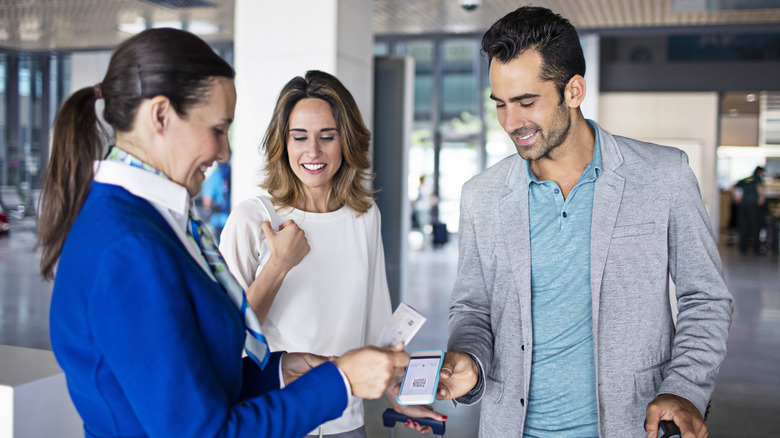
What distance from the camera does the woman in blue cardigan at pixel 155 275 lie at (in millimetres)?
1058

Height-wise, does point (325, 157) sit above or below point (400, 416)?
above

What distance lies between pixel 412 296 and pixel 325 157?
6.86 m

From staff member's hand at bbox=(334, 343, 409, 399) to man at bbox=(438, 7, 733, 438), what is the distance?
0.52 m

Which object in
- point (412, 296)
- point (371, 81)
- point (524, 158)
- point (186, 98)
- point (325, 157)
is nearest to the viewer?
point (186, 98)

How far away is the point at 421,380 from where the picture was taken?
1.67 m

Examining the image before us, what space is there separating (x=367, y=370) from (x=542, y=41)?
111 centimetres

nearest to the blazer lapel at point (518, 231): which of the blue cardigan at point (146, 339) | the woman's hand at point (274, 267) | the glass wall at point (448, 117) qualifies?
the woman's hand at point (274, 267)

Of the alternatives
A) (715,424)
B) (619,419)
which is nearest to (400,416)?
(619,419)

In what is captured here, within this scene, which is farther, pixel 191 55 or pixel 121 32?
pixel 121 32

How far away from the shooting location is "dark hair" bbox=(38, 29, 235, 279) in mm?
1200

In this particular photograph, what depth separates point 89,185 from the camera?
1.25m

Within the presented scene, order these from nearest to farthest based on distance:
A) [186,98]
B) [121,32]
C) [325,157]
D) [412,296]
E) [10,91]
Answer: [186,98], [325,157], [412,296], [121,32], [10,91]

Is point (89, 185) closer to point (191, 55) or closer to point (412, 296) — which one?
point (191, 55)

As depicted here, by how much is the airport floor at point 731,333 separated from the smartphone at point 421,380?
3.03 feet
